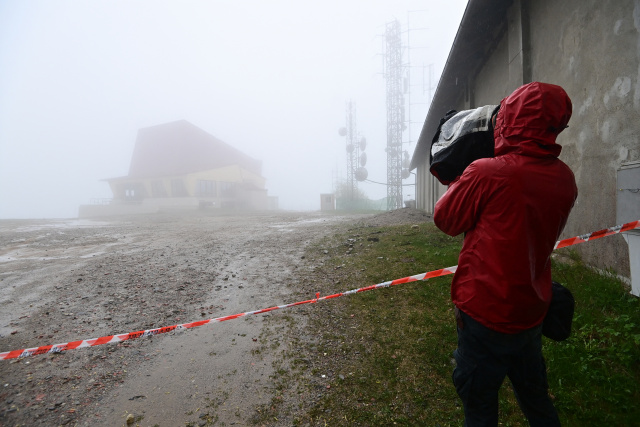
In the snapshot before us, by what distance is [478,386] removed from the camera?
4.70 feet

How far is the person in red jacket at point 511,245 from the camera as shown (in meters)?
1.34

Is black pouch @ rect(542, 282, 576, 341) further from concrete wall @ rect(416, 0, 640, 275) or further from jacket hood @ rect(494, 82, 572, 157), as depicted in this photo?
concrete wall @ rect(416, 0, 640, 275)

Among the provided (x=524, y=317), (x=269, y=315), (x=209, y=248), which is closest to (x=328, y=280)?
(x=269, y=315)

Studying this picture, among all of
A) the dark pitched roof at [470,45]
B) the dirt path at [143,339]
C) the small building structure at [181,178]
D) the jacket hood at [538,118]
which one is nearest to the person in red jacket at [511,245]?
the jacket hood at [538,118]

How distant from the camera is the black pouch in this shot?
154 cm

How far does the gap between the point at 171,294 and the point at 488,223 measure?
4.85 metres

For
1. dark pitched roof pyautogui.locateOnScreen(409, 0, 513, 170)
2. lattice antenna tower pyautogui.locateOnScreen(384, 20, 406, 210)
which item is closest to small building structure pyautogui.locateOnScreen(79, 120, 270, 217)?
lattice antenna tower pyautogui.locateOnScreen(384, 20, 406, 210)

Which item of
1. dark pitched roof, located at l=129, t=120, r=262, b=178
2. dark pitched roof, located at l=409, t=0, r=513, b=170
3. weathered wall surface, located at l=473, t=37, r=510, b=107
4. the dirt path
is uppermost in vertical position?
dark pitched roof, located at l=129, t=120, r=262, b=178

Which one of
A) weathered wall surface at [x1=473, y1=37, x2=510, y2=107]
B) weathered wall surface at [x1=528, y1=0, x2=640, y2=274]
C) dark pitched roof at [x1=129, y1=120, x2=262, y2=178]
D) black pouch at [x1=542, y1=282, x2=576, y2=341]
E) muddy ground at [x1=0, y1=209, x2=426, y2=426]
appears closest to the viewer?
black pouch at [x1=542, y1=282, x2=576, y2=341]

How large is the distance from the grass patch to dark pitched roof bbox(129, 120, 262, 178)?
130ft

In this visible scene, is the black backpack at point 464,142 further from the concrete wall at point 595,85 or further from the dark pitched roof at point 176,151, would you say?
the dark pitched roof at point 176,151

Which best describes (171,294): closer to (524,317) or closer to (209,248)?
(209,248)

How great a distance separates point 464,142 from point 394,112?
33.5 metres

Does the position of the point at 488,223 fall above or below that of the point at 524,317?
above
